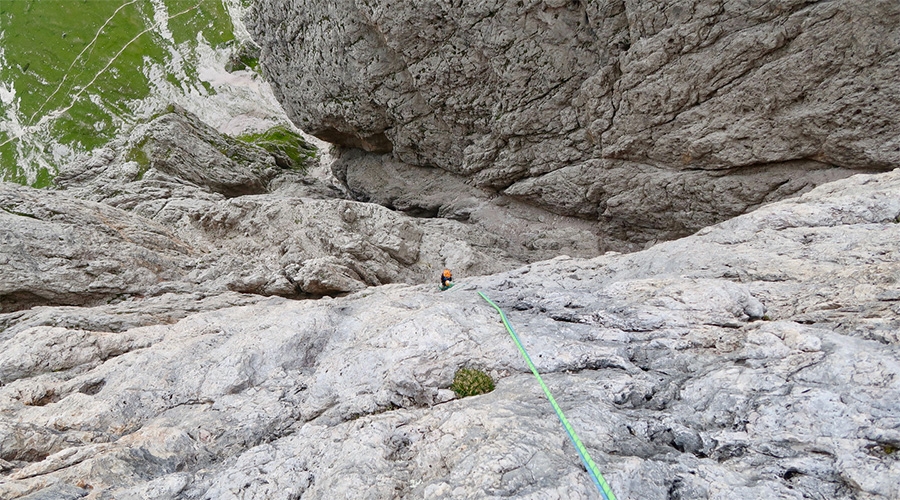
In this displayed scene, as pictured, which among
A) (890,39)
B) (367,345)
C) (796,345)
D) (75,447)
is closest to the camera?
(796,345)

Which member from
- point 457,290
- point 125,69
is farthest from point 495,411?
point 125,69

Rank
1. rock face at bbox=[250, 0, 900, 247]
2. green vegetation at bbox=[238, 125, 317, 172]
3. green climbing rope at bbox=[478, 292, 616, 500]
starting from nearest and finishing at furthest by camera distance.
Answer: green climbing rope at bbox=[478, 292, 616, 500] < rock face at bbox=[250, 0, 900, 247] < green vegetation at bbox=[238, 125, 317, 172]

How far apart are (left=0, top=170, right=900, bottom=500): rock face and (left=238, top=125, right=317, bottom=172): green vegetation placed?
44.1 metres

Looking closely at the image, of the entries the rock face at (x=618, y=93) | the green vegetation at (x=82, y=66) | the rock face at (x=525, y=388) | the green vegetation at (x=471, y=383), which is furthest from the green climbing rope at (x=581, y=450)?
the green vegetation at (x=82, y=66)

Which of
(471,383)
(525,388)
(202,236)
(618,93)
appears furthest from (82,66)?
(525,388)

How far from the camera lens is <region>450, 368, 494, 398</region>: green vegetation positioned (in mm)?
10469

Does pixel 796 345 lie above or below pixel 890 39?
below

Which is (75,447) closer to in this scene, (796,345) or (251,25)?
(796,345)

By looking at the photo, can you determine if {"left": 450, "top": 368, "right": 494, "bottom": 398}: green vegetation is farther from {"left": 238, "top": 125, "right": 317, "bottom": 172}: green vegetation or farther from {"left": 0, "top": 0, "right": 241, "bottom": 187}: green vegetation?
{"left": 0, "top": 0, "right": 241, "bottom": 187}: green vegetation

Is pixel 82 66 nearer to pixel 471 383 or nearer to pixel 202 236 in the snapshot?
pixel 202 236

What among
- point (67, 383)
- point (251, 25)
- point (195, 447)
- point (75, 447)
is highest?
point (251, 25)

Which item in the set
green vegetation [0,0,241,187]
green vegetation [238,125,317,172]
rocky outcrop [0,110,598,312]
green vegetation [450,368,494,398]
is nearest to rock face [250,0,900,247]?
rocky outcrop [0,110,598,312]

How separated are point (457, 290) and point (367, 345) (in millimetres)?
6022

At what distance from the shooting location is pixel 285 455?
30.3 ft
